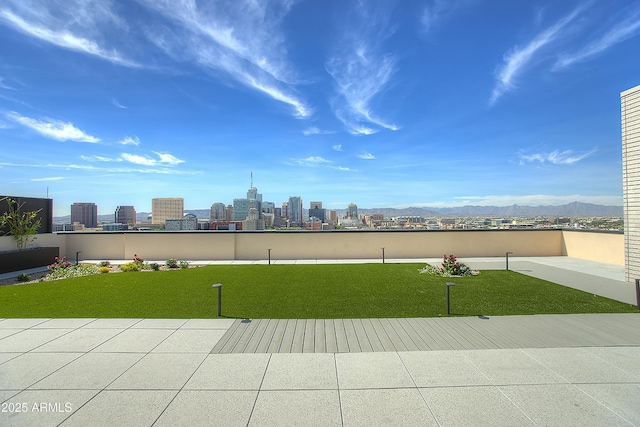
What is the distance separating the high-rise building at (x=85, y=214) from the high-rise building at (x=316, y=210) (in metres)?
11.1

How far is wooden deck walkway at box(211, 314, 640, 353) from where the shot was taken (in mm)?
4199

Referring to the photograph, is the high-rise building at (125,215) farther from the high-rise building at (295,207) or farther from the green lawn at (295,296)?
the high-rise building at (295,207)

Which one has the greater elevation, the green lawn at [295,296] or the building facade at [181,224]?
the building facade at [181,224]

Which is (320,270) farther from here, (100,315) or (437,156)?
(437,156)

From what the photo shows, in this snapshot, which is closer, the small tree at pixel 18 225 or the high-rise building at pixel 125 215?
the small tree at pixel 18 225

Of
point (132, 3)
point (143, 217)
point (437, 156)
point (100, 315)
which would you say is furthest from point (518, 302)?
point (437, 156)

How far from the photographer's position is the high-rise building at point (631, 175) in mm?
8023

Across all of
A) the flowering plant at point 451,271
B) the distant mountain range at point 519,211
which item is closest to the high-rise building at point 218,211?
the distant mountain range at point 519,211

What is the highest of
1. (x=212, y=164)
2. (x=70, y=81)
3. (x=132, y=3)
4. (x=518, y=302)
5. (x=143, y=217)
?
(x=132, y=3)

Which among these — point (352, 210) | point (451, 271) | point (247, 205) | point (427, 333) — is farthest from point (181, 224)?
point (427, 333)

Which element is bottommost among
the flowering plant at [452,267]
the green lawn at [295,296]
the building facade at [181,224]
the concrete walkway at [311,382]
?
the green lawn at [295,296]

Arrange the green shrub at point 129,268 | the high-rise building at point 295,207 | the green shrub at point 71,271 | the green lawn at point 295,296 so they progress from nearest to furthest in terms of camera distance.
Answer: the green lawn at point 295,296
the green shrub at point 71,271
the green shrub at point 129,268
the high-rise building at point 295,207

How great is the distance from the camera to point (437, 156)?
22.7m

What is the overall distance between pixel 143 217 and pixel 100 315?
1162 centimetres
